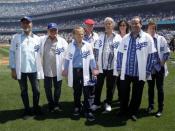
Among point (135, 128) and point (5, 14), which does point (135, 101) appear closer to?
point (135, 128)

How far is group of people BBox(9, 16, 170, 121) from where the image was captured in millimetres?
8312

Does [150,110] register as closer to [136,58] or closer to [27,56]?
[136,58]

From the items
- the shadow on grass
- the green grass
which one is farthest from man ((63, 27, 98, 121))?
the green grass

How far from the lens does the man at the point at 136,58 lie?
27.0 ft

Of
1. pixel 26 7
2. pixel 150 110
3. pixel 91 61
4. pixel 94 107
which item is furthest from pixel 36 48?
pixel 26 7

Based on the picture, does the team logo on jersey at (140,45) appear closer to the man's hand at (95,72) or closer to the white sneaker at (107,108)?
the man's hand at (95,72)

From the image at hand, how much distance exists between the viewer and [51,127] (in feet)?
26.9

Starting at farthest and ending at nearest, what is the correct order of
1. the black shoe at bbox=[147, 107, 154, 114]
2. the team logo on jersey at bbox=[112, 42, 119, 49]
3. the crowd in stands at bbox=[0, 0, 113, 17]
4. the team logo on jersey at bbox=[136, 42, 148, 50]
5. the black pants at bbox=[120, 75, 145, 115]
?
the crowd in stands at bbox=[0, 0, 113, 17]
the black shoe at bbox=[147, 107, 154, 114]
the team logo on jersey at bbox=[112, 42, 119, 49]
the black pants at bbox=[120, 75, 145, 115]
the team logo on jersey at bbox=[136, 42, 148, 50]

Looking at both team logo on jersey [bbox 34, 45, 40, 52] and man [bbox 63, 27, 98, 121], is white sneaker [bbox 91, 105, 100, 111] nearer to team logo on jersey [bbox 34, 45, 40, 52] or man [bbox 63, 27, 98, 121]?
man [bbox 63, 27, 98, 121]

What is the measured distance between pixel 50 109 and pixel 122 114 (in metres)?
1.80

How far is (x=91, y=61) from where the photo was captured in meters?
8.58

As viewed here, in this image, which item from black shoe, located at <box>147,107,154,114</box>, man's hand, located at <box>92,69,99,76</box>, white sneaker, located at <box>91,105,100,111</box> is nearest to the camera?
man's hand, located at <box>92,69,99,76</box>

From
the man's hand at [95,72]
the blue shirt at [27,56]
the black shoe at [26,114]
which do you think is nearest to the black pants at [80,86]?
the man's hand at [95,72]

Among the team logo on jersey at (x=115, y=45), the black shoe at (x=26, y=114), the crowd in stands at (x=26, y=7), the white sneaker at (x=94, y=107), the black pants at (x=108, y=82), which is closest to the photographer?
the black shoe at (x=26, y=114)
